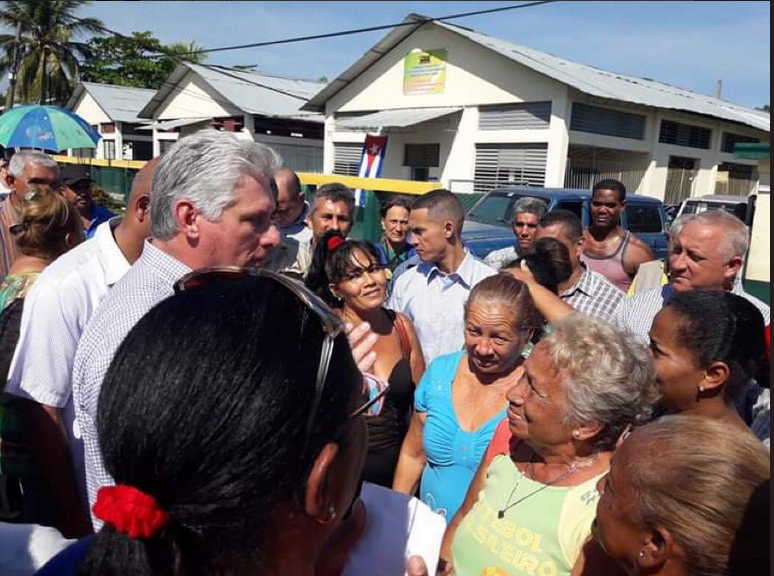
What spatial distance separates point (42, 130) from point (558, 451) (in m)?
7.37

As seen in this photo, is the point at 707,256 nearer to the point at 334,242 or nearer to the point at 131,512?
the point at 334,242

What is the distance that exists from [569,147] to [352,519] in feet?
56.8

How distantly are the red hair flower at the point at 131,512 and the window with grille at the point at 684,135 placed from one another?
2026cm

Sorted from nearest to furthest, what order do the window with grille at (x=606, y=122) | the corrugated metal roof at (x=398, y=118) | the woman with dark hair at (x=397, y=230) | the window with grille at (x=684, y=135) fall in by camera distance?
1. the woman with dark hair at (x=397, y=230)
2. the window with grille at (x=606, y=122)
3. the corrugated metal roof at (x=398, y=118)
4. the window with grille at (x=684, y=135)

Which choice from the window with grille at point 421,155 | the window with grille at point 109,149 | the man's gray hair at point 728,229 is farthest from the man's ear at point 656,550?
the window with grille at point 109,149

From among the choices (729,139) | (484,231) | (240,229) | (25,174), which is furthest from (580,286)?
(729,139)

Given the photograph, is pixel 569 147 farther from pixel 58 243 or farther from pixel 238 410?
pixel 238 410

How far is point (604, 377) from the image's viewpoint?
1.78m

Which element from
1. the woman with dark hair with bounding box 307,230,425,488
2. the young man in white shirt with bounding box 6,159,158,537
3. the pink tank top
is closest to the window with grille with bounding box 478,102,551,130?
the pink tank top

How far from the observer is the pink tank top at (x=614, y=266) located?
493cm

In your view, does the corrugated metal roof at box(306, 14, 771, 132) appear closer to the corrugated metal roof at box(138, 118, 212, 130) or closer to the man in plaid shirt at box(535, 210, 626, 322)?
the corrugated metal roof at box(138, 118, 212, 130)

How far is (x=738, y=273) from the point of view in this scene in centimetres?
303

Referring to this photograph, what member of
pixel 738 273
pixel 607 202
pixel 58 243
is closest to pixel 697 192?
pixel 607 202

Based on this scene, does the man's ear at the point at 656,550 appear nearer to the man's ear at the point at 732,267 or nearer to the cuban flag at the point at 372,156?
the man's ear at the point at 732,267
